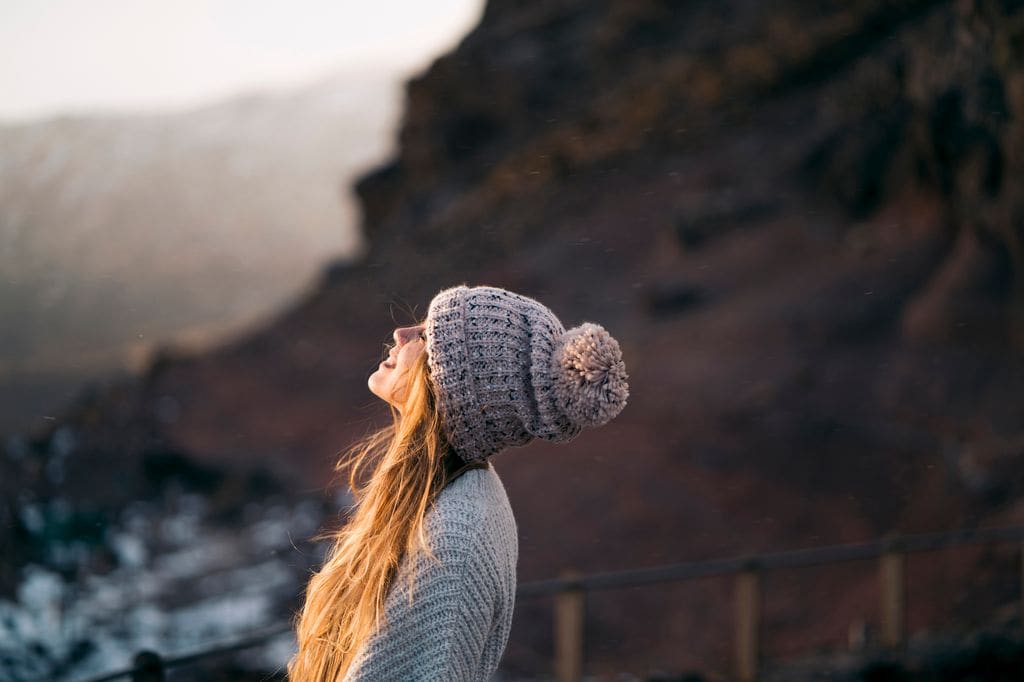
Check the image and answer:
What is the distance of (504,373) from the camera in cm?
197

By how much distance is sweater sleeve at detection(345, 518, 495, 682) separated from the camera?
1.79m

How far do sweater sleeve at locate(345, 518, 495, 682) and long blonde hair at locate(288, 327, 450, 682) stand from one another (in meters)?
0.03

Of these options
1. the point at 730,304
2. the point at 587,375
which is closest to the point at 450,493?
the point at 587,375

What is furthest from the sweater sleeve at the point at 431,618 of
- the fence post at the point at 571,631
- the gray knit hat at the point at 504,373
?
the fence post at the point at 571,631

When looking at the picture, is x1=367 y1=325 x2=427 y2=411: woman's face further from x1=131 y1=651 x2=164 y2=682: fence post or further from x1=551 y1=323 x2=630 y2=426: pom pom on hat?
x1=131 y1=651 x2=164 y2=682: fence post

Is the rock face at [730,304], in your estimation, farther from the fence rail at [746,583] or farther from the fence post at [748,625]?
the fence post at [748,625]

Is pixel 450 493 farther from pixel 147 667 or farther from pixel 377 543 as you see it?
pixel 147 667

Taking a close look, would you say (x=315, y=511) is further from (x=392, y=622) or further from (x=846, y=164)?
(x=392, y=622)

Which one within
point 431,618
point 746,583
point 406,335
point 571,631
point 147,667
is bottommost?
point 571,631

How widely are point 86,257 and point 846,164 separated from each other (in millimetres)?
18008

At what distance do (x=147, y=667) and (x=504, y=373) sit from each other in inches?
66.5

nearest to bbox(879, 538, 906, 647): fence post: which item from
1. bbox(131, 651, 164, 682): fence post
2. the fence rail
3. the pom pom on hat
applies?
the fence rail

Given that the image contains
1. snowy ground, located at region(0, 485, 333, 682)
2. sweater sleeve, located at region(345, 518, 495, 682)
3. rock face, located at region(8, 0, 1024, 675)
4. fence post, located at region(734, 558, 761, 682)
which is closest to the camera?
sweater sleeve, located at region(345, 518, 495, 682)

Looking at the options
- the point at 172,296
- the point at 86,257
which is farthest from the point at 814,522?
the point at 172,296
